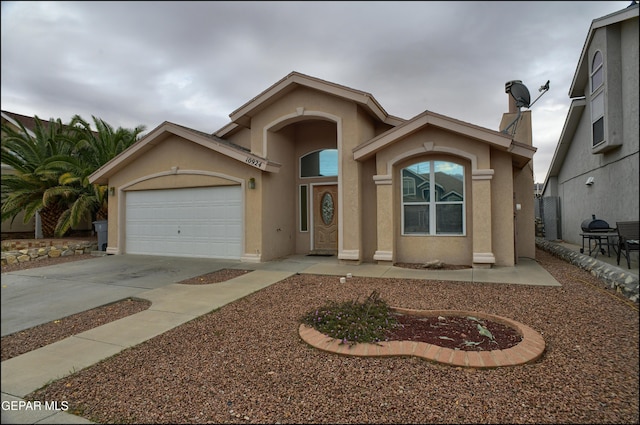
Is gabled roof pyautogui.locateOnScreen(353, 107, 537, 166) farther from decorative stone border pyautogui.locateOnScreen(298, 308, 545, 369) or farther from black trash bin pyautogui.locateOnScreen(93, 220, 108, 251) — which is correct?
black trash bin pyautogui.locateOnScreen(93, 220, 108, 251)

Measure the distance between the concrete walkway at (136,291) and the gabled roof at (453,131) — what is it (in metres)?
2.80

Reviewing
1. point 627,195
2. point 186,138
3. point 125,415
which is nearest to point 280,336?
point 125,415

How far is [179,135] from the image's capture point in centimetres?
1071

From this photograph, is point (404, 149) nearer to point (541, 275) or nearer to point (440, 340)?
point (541, 275)

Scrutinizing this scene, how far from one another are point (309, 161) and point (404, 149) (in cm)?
369

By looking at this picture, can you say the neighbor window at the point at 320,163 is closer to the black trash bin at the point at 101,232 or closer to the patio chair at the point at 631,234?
the black trash bin at the point at 101,232

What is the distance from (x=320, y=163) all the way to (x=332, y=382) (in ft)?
29.8

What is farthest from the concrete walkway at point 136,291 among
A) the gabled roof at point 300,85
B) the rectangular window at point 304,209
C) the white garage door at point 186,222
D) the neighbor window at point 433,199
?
the gabled roof at point 300,85

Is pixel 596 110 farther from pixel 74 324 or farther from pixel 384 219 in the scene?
pixel 74 324

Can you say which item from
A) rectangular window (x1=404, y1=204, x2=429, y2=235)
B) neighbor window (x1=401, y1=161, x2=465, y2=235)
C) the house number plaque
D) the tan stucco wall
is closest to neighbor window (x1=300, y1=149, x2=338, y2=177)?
the house number plaque

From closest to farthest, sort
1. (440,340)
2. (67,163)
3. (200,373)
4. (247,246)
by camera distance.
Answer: (200,373)
(440,340)
(247,246)
(67,163)

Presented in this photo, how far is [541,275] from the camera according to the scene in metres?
7.61

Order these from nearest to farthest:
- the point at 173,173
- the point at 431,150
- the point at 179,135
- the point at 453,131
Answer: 1. the point at 453,131
2. the point at 431,150
3. the point at 179,135
4. the point at 173,173

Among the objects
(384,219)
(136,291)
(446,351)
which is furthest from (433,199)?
(136,291)
